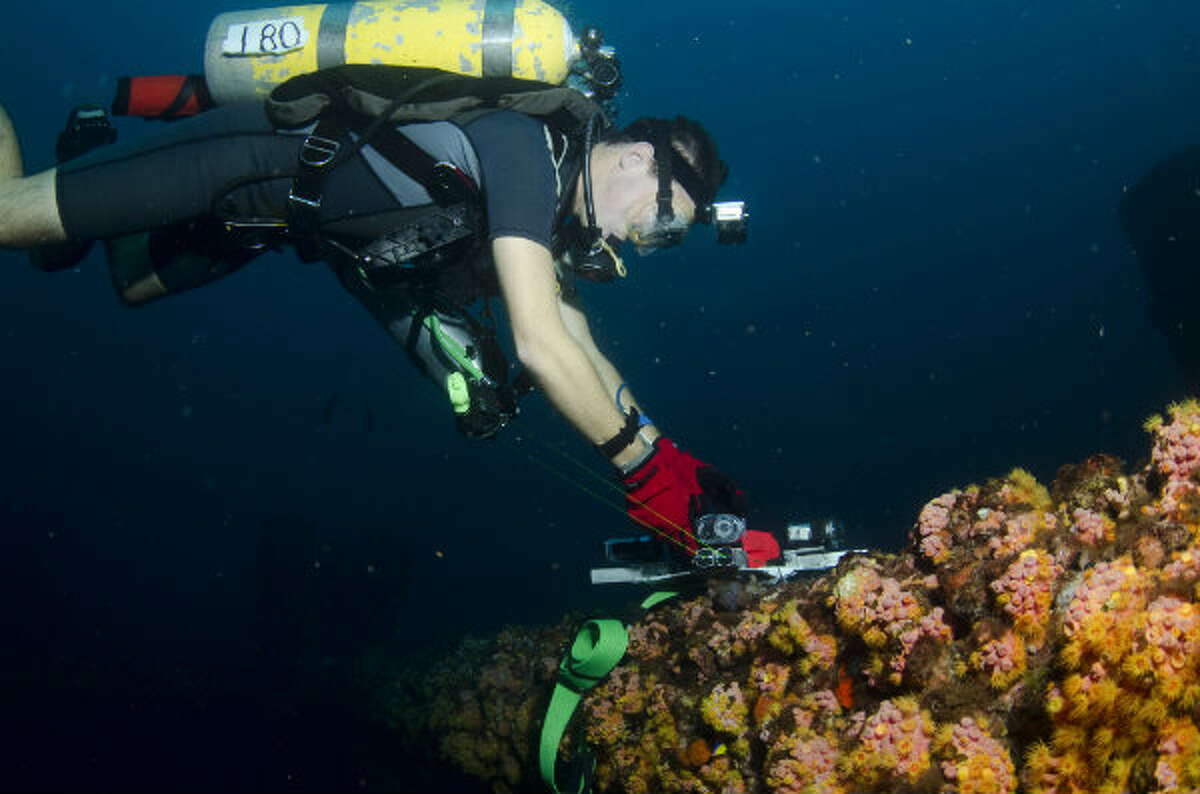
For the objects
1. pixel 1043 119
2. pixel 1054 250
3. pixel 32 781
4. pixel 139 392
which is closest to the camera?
pixel 32 781

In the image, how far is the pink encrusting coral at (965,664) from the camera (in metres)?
1.66

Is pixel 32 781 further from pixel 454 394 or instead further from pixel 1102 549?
pixel 1102 549

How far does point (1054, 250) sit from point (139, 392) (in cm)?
10687

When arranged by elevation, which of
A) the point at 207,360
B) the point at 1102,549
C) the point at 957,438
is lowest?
the point at 207,360

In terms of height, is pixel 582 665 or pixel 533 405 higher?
pixel 582 665

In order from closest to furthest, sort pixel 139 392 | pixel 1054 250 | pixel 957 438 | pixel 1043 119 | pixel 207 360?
pixel 957 438 < pixel 139 392 < pixel 207 360 < pixel 1054 250 < pixel 1043 119

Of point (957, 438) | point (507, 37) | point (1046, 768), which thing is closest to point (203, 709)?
point (507, 37)

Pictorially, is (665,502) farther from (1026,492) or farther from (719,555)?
(1026,492)

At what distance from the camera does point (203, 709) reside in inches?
496

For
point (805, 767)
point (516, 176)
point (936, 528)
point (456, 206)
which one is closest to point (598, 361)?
point (456, 206)

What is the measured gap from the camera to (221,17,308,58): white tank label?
3648mm

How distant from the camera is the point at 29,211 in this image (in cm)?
307

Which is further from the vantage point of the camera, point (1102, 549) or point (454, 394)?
point (454, 394)

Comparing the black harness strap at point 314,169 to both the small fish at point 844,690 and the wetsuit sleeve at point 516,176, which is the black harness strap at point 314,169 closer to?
the wetsuit sleeve at point 516,176
